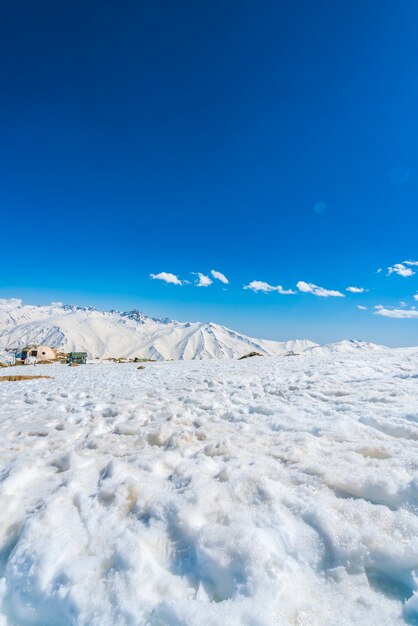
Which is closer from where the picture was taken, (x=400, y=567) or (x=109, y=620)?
(x=109, y=620)

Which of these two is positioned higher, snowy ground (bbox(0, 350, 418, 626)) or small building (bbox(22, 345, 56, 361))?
small building (bbox(22, 345, 56, 361))

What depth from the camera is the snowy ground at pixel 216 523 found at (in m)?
2.19

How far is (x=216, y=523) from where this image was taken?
3.04 metres

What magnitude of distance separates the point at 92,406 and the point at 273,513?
6778mm

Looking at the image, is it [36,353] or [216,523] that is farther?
[36,353]

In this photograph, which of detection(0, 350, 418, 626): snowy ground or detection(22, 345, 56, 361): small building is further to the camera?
detection(22, 345, 56, 361): small building

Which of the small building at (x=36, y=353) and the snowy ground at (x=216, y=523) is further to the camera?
the small building at (x=36, y=353)

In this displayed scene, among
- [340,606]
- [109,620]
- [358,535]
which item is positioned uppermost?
[358,535]

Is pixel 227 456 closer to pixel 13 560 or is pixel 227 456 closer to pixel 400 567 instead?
pixel 400 567

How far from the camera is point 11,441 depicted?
5887 millimetres

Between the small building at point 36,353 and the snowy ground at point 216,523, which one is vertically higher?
the small building at point 36,353

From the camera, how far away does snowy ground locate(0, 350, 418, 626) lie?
219 cm

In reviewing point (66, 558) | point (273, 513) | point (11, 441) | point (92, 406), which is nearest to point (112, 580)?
point (66, 558)

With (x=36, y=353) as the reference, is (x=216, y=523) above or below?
below
